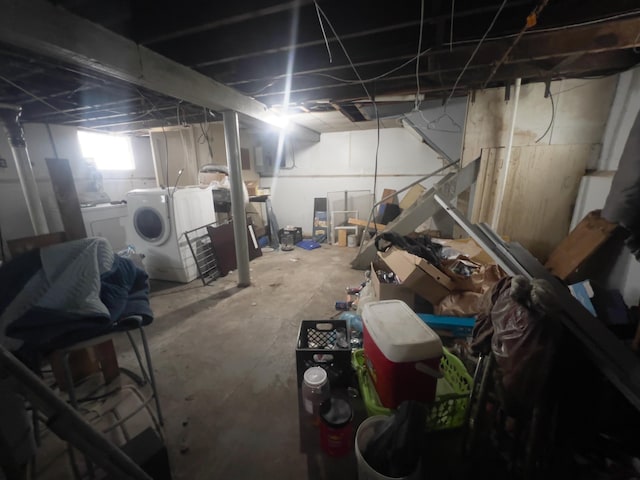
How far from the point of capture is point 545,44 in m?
1.84

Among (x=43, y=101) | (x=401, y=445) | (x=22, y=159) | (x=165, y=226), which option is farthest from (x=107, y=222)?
(x=401, y=445)

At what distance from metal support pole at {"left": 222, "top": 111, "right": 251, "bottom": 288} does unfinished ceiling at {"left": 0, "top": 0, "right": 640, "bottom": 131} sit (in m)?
0.43

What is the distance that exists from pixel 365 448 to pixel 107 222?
4.55 m

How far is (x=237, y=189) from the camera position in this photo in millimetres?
3078

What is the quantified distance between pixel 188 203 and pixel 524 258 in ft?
11.7

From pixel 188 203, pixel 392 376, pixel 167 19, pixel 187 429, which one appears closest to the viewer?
pixel 392 376

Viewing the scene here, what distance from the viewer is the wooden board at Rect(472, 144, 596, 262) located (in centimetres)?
268

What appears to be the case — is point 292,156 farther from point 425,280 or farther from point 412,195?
point 425,280

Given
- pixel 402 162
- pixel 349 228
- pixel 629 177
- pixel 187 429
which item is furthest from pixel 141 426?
pixel 402 162

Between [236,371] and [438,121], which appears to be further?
[438,121]

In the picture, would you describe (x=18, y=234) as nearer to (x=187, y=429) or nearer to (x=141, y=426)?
(x=141, y=426)

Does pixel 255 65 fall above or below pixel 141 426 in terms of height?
above

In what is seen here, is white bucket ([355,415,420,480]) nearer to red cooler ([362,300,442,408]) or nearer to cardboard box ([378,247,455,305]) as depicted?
red cooler ([362,300,442,408])

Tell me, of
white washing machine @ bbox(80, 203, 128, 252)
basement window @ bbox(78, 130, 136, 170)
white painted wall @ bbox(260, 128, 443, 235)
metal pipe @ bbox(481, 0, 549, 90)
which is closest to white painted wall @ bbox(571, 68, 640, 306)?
metal pipe @ bbox(481, 0, 549, 90)
